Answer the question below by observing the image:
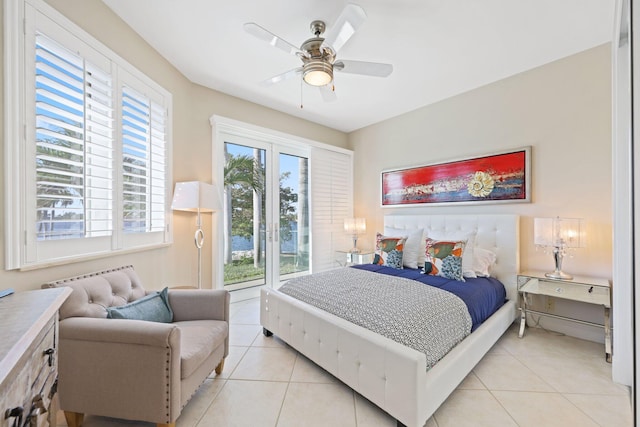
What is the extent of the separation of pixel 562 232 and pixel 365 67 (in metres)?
2.31

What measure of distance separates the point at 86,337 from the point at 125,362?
0.78 feet

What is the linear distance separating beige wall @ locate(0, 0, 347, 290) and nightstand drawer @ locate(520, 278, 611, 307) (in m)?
3.45

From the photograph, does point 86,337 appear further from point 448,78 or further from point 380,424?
point 448,78

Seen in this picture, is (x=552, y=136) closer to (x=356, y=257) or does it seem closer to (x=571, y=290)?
(x=571, y=290)

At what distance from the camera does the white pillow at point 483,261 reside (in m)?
2.78

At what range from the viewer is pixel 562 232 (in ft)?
8.04

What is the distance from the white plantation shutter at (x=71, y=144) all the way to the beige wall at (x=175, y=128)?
254 millimetres

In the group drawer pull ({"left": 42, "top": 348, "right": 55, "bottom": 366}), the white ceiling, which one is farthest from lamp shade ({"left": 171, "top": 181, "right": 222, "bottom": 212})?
drawer pull ({"left": 42, "top": 348, "right": 55, "bottom": 366})

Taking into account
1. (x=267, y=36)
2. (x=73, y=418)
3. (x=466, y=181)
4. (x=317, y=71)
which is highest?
(x=267, y=36)

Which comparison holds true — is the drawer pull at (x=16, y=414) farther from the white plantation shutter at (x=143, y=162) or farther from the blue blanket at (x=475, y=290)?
the blue blanket at (x=475, y=290)

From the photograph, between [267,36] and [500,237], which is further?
[500,237]

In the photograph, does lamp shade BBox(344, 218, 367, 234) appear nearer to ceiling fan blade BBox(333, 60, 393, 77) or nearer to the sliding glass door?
the sliding glass door

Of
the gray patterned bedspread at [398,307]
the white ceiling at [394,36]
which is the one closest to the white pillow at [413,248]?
the gray patterned bedspread at [398,307]

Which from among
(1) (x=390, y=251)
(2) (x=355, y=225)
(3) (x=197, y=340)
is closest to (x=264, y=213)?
(2) (x=355, y=225)
